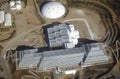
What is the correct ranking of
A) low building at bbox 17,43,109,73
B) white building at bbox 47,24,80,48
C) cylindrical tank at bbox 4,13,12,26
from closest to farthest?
low building at bbox 17,43,109,73 < white building at bbox 47,24,80,48 < cylindrical tank at bbox 4,13,12,26

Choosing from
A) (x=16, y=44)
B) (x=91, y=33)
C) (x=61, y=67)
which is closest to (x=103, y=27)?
(x=91, y=33)

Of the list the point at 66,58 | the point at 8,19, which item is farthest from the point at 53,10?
the point at 66,58

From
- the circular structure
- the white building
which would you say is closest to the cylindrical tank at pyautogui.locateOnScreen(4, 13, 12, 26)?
the circular structure

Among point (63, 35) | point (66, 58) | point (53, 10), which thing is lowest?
point (66, 58)

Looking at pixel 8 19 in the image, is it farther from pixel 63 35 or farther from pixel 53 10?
pixel 63 35

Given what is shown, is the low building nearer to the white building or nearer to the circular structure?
the white building

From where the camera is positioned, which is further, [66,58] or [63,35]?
[63,35]

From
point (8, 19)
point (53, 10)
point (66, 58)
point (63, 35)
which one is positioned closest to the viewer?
point (66, 58)

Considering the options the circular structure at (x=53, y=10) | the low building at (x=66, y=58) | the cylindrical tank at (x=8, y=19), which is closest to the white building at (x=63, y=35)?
the low building at (x=66, y=58)

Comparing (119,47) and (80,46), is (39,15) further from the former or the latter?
(119,47)

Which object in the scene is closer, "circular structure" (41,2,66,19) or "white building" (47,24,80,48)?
"white building" (47,24,80,48)
